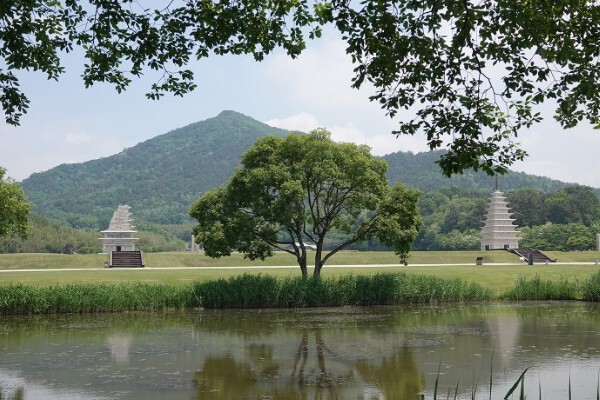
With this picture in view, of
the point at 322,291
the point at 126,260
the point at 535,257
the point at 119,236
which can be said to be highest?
the point at 119,236

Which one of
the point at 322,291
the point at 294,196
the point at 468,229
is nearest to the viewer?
the point at 322,291

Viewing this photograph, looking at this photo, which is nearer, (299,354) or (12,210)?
(299,354)

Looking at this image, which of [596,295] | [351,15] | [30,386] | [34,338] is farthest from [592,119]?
[596,295]

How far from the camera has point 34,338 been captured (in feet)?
70.1

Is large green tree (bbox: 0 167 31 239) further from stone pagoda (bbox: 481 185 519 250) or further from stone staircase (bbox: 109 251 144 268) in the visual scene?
stone pagoda (bbox: 481 185 519 250)

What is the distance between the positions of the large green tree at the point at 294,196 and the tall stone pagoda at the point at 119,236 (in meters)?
59.7

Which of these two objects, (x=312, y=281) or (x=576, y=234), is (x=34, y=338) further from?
(x=576, y=234)

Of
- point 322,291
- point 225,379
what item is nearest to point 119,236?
point 322,291

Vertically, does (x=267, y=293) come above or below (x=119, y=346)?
above

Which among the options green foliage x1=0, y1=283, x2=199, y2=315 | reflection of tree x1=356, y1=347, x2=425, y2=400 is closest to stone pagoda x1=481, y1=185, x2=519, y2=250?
green foliage x1=0, y1=283, x2=199, y2=315

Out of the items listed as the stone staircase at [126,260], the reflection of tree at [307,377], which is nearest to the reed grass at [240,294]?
the reflection of tree at [307,377]

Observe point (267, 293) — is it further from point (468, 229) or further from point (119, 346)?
A: point (468, 229)

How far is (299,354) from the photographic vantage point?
1850cm

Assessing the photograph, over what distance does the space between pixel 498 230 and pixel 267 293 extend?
210ft
